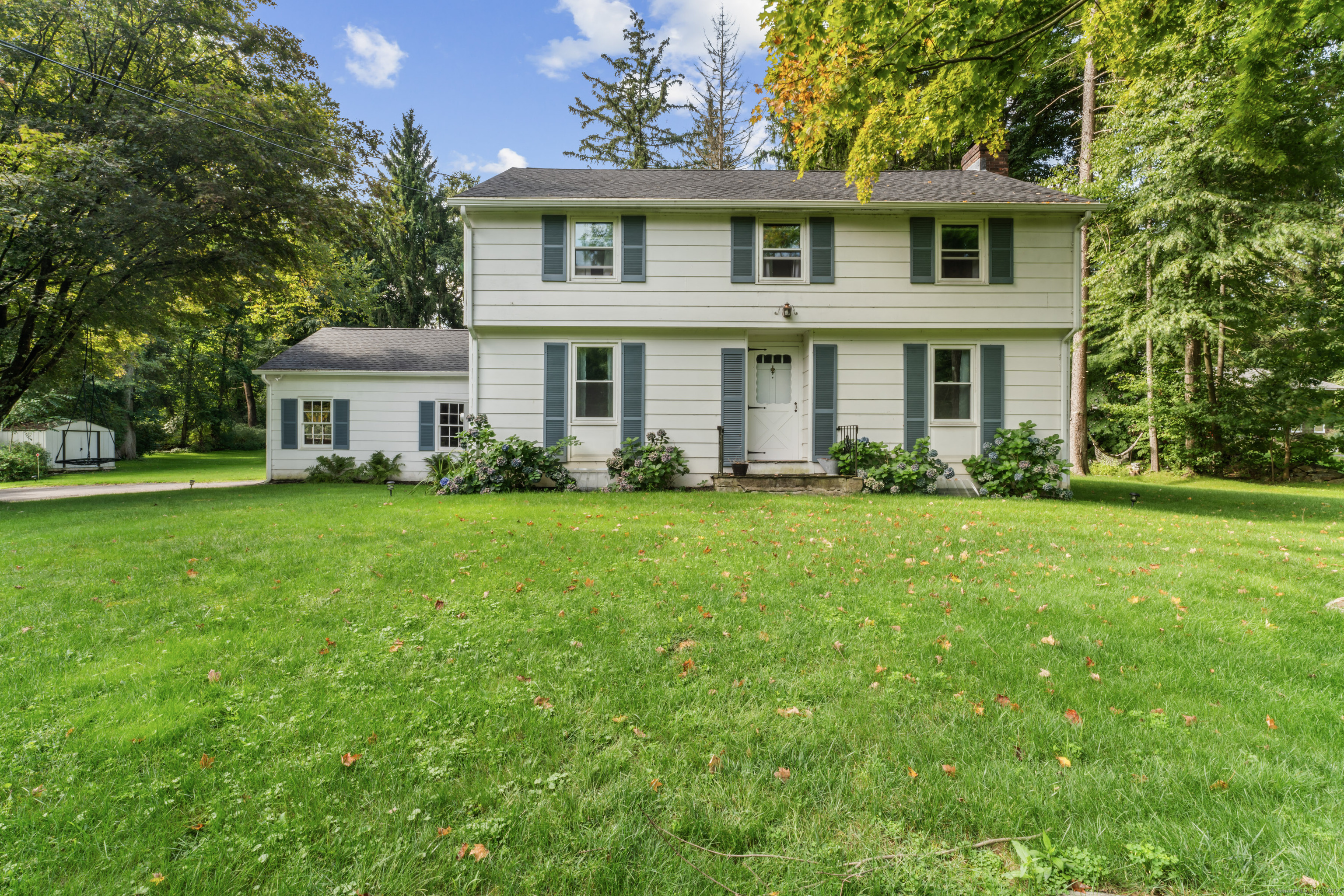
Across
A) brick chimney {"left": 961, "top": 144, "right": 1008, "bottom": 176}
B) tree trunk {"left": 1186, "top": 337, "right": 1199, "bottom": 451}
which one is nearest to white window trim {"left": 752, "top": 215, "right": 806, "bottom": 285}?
brick chimney {"left": 961, "top": 144, "right": 1008, "bottom": 176}

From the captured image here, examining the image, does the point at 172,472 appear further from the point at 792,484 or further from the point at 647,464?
the point at 792,484

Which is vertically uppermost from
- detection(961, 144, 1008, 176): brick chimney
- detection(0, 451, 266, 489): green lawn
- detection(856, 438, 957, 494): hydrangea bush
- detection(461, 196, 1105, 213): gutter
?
detection(961, 144, 1008, 176): brick chimney

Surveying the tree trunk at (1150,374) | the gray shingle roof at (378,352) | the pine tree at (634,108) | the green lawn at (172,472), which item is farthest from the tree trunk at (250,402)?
the tree trunk at (1150,374)

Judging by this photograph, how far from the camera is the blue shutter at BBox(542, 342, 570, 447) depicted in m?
10.8

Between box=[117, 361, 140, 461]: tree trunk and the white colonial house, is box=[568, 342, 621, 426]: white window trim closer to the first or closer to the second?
the white colonial house

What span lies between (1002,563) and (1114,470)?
17.4 metres

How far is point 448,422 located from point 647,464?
7.36m

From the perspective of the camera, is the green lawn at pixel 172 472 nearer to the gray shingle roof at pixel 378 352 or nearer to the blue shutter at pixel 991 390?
the gray shingle roof at pixel 378 352

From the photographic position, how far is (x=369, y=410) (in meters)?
14.6

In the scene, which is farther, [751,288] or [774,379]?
[774,379]

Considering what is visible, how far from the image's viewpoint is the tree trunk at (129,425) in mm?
23078

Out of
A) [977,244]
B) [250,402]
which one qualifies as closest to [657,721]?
[977,244]

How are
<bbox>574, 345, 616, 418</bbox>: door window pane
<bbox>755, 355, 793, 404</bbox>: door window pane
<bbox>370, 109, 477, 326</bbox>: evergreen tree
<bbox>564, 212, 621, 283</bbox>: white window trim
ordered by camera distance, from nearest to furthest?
<bbox>564, 212, 621, 283</bbox>: white window trim < <bbox>574, 345, 616, 418</bbox>: door window pane < <bbox>755, 355, 793, 404</bbox>: door window pane < <bbox>370, 109, 477, 326</bbox>: evergreen tree

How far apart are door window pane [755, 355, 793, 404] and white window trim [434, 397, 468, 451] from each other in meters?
8.20
